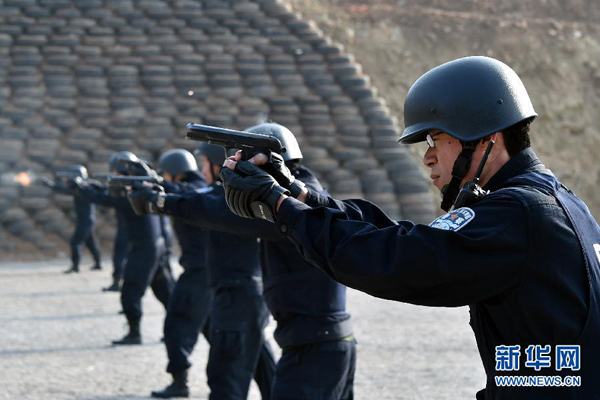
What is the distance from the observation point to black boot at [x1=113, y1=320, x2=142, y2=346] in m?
9.59

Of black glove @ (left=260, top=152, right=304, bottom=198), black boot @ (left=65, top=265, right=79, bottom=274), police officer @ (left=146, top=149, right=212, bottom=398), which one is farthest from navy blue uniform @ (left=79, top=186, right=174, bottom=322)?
black glove @ (left=260, top=152, right=304, bottom=198)

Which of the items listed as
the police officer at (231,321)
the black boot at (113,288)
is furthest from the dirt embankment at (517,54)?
the police officer at (231,321)

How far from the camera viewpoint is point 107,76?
2136 centimetres

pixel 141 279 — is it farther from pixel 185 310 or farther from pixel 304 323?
pixel 304 323

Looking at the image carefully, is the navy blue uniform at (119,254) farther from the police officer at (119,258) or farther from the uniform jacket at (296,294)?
the uniform jacket at (296,294)

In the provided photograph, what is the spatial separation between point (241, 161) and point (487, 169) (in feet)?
2.22

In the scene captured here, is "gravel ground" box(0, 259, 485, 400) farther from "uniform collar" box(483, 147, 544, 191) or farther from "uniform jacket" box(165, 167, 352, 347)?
"uniform collar" box(483, 147, 544, 191)

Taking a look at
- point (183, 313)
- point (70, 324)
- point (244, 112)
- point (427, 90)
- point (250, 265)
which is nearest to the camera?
point (427, 90)

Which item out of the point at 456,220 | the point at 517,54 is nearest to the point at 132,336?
the point at 456,220

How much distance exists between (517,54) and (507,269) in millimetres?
26187

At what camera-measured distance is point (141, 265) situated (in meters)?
10.1

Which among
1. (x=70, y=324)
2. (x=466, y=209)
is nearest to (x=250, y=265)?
(x=466, y=209)

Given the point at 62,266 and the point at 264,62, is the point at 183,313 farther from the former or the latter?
the point at 264,62

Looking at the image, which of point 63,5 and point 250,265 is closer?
point 250,265
